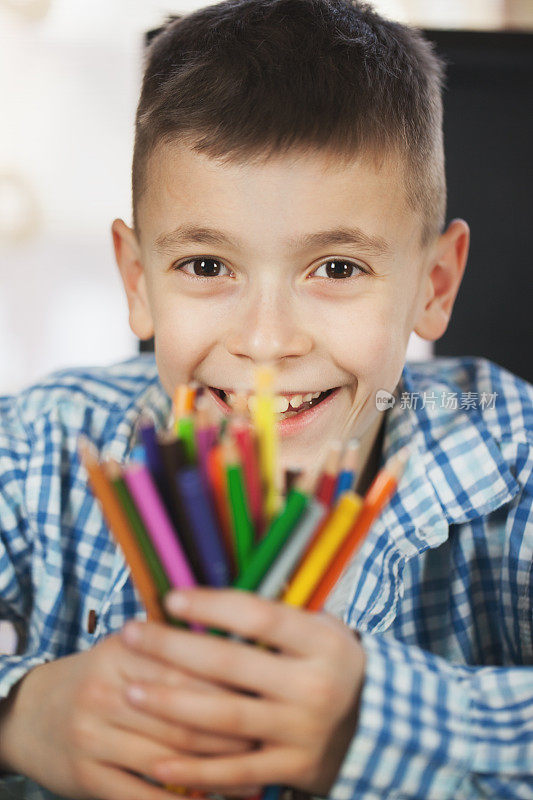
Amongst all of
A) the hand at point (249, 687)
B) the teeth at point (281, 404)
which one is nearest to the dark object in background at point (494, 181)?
the teeth at point (281, 404)

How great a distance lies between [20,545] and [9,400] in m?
0.17

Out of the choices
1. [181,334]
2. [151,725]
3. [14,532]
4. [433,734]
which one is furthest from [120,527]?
[14,532]

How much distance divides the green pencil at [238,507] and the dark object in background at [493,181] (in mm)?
674

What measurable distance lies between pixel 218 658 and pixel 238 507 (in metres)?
0.07

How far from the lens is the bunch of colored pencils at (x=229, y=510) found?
0.32 metres

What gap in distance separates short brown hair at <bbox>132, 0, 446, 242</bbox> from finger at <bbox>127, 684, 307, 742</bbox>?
0.38 metres

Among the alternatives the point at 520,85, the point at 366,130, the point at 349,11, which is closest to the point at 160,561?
the point at 366,130

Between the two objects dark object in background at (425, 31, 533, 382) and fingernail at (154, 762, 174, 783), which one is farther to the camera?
dark object in background at (425, 31, 533, 382)

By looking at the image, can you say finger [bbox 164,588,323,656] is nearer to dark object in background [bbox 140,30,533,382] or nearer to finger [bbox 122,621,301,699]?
finger [bbox 122,621,301,699]

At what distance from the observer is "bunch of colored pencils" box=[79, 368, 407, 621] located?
0.32 meters

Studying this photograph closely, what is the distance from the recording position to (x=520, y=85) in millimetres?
918

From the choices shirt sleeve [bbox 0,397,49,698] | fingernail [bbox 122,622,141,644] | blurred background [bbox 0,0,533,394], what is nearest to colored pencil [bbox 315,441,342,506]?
fingernail [bbox 122,622,141,644]

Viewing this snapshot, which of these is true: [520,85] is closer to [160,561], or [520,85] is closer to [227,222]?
[227,222]

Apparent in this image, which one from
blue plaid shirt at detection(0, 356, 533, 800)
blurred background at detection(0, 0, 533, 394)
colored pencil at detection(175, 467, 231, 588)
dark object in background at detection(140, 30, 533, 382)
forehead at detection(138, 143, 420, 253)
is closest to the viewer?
colored pencil at detection(175, 467, 231, 588)
